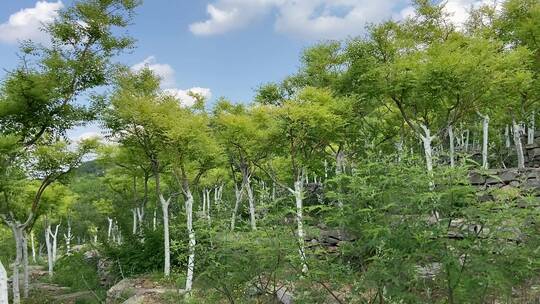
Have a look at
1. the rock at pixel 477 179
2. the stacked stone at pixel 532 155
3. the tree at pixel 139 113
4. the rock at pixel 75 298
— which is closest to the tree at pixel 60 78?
the tree at pixel 139 113

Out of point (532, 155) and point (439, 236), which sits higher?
point (532, 155)

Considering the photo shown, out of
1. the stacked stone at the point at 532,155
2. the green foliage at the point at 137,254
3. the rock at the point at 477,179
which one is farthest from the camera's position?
the stacked stone at the point at 532,155

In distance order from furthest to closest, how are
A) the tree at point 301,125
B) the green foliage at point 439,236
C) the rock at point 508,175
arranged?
the rock at point 508,175 < the tree at point 301,125 < the green foliage at point 439,236

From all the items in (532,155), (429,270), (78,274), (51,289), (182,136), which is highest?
(182,136)

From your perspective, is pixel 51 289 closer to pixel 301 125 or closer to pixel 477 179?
pixel 301 125

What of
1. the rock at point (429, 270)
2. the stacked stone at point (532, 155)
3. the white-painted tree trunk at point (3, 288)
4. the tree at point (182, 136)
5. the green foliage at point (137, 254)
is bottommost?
the green foliage at point (137, 254)

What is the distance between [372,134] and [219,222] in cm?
1107

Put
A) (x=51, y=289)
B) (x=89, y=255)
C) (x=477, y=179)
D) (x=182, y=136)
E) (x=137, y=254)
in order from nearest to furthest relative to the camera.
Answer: (x=182, y=136), (x=477, y=179), (x=137, y=254), (x=51, y=289), (x=89, y=255)

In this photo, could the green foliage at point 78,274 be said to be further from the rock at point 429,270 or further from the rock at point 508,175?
the rock at point 429,270

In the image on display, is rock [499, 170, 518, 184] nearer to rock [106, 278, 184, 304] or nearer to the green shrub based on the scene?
rock [106, 278, 184, 304]

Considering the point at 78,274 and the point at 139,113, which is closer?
the point at 139,113

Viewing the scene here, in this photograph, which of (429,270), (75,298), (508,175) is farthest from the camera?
(75,298)

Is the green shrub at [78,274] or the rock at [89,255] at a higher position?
the rock at [89,255]

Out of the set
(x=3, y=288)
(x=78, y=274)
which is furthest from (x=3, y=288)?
(x=78, y=274)
